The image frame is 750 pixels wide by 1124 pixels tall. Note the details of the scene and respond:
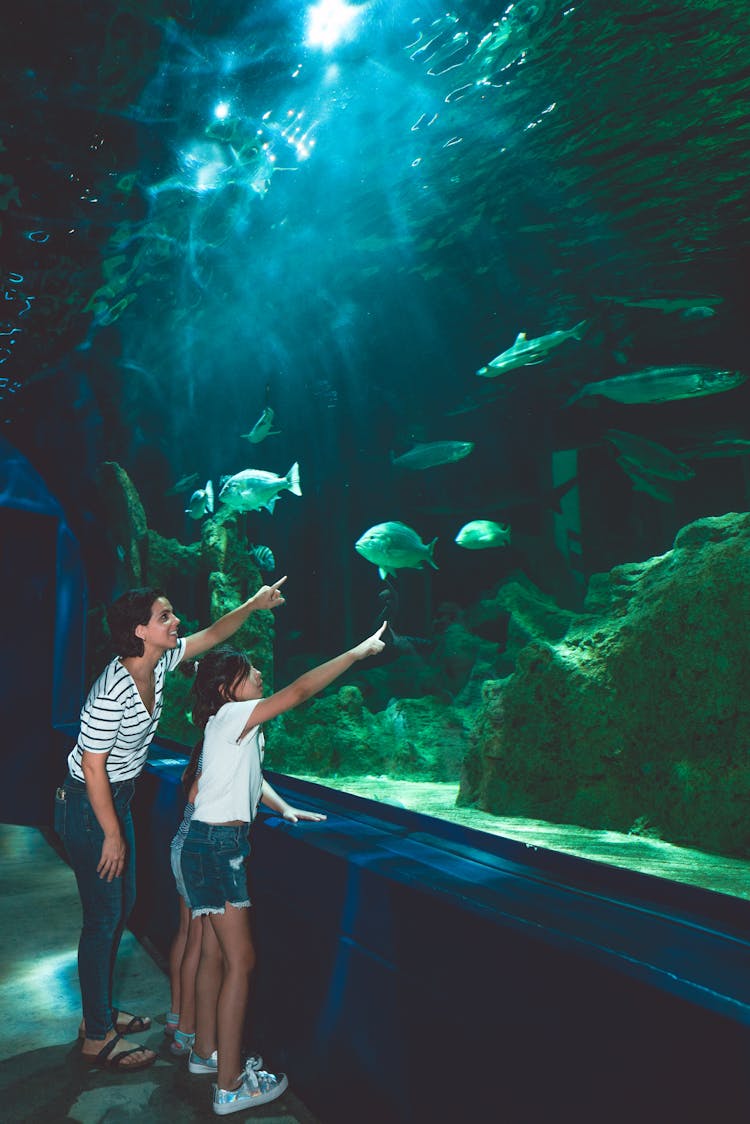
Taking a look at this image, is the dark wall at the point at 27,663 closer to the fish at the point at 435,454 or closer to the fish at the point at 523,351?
the fish at the point at 435,454

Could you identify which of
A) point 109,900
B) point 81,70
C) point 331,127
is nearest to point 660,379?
point 331,127

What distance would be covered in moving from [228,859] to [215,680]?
625 millimetres

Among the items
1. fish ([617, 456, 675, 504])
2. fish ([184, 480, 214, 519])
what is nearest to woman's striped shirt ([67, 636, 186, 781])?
fish ([184, 480, 214, 519])

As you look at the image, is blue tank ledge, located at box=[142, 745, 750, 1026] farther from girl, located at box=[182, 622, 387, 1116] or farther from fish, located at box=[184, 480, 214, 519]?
fish, located at box=[184, 480, 214, 519]

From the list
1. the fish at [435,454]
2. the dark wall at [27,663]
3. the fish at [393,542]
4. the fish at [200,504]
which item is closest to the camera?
the dark wall at [27,663]

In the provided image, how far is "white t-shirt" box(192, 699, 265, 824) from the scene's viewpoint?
7.50ft

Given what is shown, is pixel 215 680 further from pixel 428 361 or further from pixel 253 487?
pixel 428 361

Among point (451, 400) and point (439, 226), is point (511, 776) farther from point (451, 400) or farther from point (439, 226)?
point (451, 400)

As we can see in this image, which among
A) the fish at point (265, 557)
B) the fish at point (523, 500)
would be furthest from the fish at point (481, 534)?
the fish at point (523, 500)

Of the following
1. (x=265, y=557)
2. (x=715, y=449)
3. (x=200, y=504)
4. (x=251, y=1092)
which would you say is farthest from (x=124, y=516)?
(x=715, y=449)

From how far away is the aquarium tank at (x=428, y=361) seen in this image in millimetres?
4566

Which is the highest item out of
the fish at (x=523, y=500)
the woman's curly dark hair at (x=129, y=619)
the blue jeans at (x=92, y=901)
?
the fish at (x=523, y=500)

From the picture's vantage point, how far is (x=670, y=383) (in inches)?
283

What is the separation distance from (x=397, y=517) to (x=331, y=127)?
30.3ft
